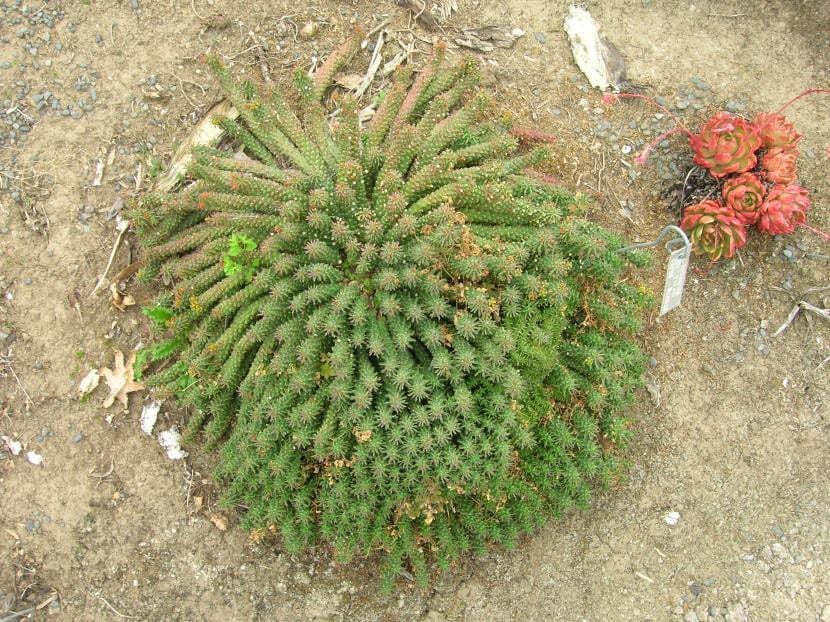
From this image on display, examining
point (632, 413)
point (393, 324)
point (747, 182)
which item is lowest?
point (632, 413)

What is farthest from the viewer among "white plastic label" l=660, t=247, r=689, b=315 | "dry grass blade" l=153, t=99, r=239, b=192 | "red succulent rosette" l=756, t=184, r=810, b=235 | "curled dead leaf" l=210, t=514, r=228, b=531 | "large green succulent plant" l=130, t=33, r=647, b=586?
"dry grass blade" l=153, t=99, r=239, b=192

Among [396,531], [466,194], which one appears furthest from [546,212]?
[396,531]

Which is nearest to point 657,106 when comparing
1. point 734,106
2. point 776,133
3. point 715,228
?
point 734,106

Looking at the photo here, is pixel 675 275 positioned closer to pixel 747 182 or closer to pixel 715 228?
pixel 715 228

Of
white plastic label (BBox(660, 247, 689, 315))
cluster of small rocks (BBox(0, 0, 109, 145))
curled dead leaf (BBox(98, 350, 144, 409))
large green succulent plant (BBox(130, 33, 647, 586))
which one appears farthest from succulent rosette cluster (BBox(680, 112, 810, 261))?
cluster of small rocks (BBox(0, 0, 109, 145))

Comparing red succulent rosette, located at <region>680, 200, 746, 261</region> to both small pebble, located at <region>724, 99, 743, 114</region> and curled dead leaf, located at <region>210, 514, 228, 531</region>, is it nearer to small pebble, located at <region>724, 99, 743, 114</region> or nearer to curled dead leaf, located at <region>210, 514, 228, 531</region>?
small pebble, located at <region>724, 99, 743, 114</region>

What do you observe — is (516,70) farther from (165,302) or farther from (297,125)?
(165,302)
